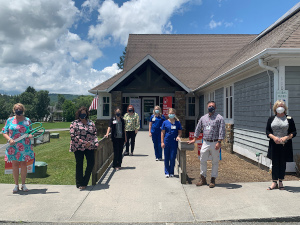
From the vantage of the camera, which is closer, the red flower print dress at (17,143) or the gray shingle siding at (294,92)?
the red flower print dress at (17,143)

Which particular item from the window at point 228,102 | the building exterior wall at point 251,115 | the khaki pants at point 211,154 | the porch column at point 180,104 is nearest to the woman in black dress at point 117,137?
the khaki pants at point 211,154

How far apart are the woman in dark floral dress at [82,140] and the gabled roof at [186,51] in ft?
42.1

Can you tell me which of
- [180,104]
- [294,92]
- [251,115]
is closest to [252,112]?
[251,115]

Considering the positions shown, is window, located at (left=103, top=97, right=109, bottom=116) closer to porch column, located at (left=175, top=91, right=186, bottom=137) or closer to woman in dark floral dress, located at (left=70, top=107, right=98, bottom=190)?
porch column, located at (left=175, top=91, right=186, bottom=137)

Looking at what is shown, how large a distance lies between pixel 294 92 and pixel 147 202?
476 cm

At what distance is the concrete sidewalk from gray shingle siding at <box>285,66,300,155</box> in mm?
1315

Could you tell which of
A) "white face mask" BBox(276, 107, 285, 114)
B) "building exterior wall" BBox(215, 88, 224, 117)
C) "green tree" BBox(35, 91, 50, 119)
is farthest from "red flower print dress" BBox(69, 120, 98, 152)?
"green tree" BBox(35, 91, 50, 119)

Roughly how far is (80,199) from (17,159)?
1.52 meters

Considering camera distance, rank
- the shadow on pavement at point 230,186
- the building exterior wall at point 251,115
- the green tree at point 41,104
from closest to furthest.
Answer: the shadow on pavement at point 230,186, the building exterior wall at point 251,115, the green tree at point 41,104

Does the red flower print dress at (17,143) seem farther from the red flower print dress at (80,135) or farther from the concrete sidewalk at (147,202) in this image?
the red flower print dress at (80,135)

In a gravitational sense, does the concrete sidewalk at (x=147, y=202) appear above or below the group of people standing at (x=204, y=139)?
below

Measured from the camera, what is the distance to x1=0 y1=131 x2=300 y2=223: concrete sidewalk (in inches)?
172

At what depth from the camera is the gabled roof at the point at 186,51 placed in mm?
19781

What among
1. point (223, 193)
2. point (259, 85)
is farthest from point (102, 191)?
point (259, 85)
